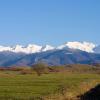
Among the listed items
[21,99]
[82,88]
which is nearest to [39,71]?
[82,88]

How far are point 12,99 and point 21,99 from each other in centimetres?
114

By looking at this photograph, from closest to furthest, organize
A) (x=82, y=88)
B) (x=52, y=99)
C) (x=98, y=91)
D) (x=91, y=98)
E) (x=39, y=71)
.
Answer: (x=52, y=99) → (x=91, y=98) → (x=98, y=91) → (x=82, y=88) → (x=39, y=71)

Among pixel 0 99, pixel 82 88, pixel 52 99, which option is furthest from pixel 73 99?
pixel 82 88

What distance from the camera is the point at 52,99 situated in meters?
37.5

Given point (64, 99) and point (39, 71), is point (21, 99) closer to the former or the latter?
point (64, 99)

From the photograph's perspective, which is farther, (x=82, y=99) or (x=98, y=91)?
(x=98, y=91)

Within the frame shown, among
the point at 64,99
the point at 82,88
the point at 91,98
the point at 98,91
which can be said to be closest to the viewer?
the point at 64,99

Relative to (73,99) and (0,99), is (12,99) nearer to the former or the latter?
(0,99)

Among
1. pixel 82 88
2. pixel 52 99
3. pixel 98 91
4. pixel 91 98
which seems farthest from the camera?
pixel 82 88

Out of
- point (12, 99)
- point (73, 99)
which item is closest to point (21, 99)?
point (12, 99)

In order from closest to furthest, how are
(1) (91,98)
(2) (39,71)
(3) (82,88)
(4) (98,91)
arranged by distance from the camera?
(1) (91,98) → (4) (98,91) → (3) (82,88) → (2) (39,71)

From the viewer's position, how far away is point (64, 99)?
40.2 metres

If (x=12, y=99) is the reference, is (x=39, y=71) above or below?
above

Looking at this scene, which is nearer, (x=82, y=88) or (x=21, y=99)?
(x=21, y=99)
